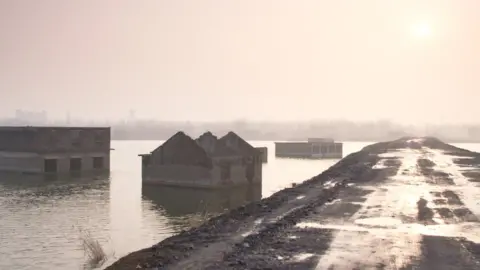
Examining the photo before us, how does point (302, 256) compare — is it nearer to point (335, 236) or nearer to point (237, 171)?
point (335, 236)

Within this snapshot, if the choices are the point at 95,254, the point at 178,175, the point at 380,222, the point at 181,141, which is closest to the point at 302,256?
the point at 380,222

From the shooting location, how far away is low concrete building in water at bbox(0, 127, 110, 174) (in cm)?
6688

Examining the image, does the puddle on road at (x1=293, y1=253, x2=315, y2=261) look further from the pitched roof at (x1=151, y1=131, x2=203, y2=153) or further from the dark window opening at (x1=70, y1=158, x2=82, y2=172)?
the dark window opening at (x1=70, y1=158, x2=82, y2=172)

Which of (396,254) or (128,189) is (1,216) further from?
(396,254)

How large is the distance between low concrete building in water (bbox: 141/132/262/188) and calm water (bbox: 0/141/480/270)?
1.82 metres

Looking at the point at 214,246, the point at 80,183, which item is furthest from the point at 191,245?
the point at 80,183

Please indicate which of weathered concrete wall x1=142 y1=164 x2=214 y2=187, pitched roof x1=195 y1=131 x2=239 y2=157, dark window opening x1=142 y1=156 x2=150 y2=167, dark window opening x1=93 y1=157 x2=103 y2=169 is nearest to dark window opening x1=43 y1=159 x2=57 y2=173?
dark window opening x1=93 y1=157 x2=103 y2=169

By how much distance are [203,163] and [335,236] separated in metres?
35.7

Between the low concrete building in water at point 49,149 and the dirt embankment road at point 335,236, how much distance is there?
49.0 meters

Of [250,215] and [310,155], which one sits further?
[310,155]

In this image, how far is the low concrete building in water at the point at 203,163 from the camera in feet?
165

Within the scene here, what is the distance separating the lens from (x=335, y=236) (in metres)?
15.2

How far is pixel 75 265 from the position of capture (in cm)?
1870

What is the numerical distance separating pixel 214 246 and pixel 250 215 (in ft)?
19.8
